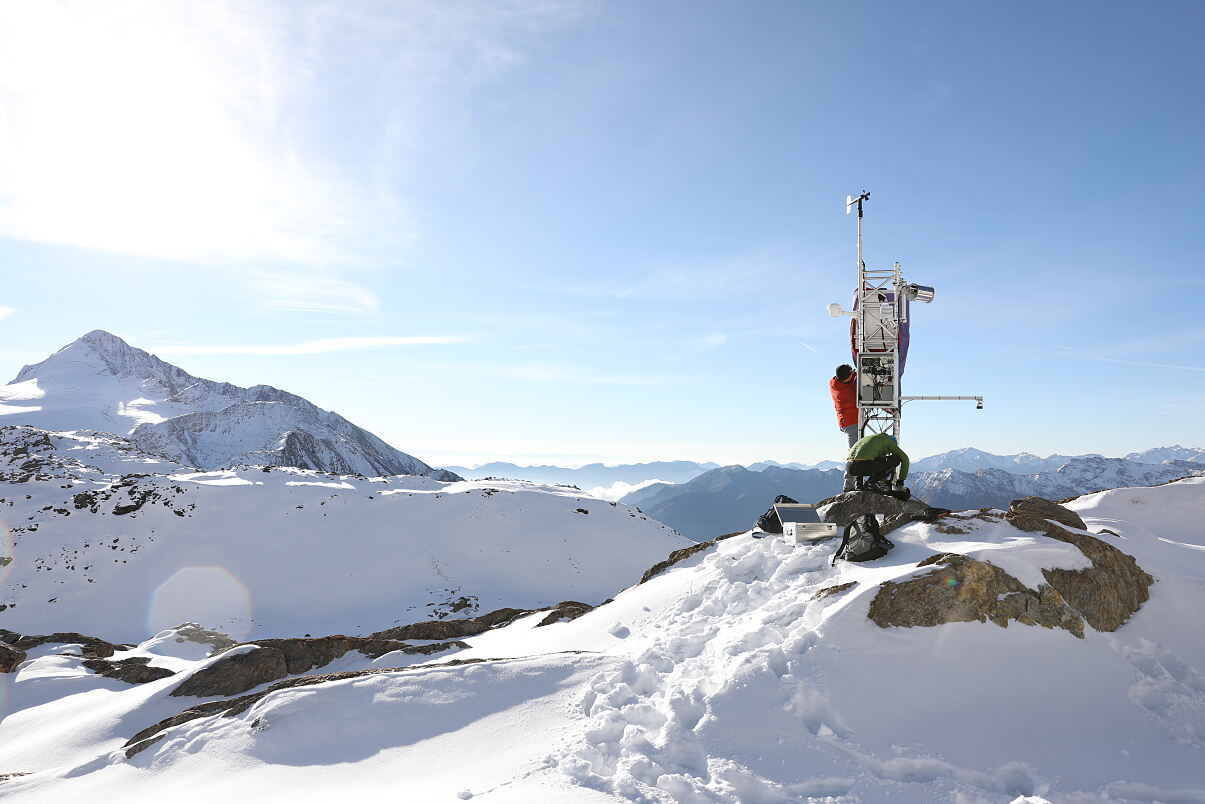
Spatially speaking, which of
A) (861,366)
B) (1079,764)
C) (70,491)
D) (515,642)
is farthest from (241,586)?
(1079,764)

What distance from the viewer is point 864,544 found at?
9586 millimetres

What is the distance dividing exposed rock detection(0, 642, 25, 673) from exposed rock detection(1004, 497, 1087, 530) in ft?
85.2

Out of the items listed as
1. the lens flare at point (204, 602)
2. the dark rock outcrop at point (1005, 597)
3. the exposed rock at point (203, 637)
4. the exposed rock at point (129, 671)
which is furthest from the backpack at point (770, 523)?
the lens flare at point (204, 602)

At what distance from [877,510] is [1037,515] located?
2.79 m

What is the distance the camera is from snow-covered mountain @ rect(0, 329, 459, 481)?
10956 cm

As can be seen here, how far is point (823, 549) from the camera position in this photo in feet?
35.4

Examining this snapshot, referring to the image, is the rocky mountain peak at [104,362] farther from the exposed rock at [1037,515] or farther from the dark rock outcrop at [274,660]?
the exposed rock at [1037,515]

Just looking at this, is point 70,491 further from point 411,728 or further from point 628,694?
point 628,694

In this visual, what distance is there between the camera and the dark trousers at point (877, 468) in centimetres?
1173

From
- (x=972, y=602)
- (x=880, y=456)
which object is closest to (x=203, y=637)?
(x=880, y=456)

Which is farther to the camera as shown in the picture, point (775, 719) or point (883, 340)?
point (883, 340)

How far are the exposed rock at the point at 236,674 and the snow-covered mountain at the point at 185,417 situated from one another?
88.9 m

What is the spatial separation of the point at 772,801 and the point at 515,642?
31.2 ft

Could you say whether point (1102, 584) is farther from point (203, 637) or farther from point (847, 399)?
point (203, 637)
